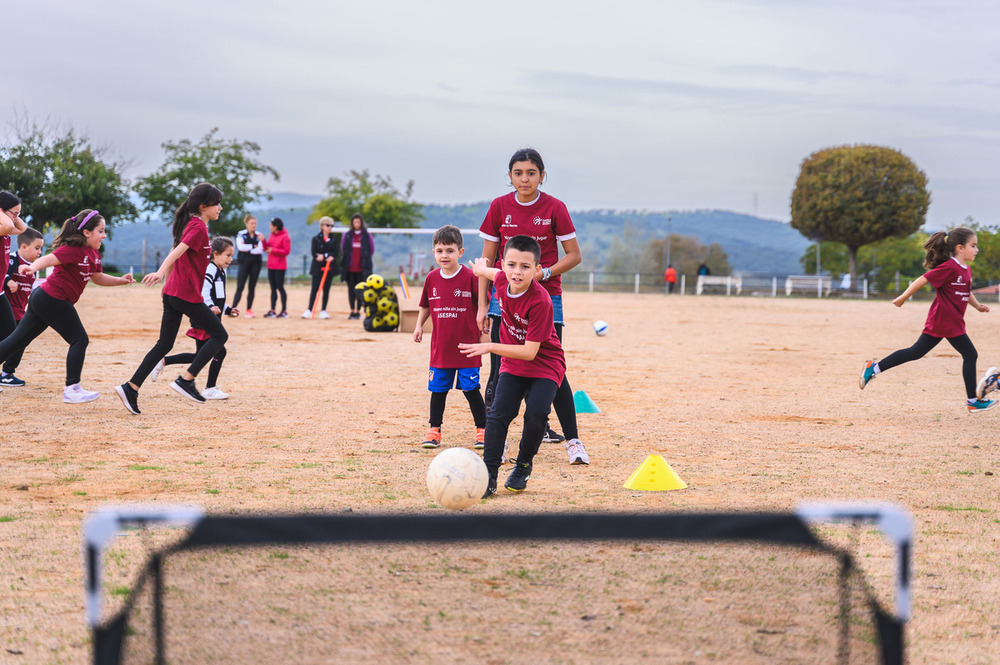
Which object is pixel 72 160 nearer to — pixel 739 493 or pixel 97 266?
pixel 97 266

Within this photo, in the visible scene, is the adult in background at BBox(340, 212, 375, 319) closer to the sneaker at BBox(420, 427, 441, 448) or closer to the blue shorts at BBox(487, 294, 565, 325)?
the sneaker at BBox(420, 427, 441, 448)

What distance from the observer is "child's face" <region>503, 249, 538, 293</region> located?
5.14 meters

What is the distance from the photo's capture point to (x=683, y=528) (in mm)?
2293

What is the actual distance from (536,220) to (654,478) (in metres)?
1.93

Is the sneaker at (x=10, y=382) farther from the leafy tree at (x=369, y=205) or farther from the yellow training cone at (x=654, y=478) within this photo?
the leafy tree at (x=369, y=205)

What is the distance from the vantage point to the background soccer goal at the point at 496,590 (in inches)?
87.0

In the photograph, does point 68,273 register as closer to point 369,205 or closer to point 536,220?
point 536,220

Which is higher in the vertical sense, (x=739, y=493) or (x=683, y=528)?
(x=683, y=528)

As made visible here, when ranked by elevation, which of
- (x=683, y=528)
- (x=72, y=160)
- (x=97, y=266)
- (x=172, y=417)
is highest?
(x=72, y=160)

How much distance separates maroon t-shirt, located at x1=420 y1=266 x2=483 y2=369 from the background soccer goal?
2973 millimetres

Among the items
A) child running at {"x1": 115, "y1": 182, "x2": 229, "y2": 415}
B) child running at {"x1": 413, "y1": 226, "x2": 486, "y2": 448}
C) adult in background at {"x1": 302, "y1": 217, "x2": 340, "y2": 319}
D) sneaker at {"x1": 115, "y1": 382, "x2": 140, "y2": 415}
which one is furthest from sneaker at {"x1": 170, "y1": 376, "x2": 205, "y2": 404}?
adult in background at {"x1": 302, "y1": 217, "x2": 340, "y2": 319}

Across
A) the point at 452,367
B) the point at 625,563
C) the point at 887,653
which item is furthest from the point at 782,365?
the point at 887,653

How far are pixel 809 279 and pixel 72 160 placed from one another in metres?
39.2

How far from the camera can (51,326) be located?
26.5 ft
